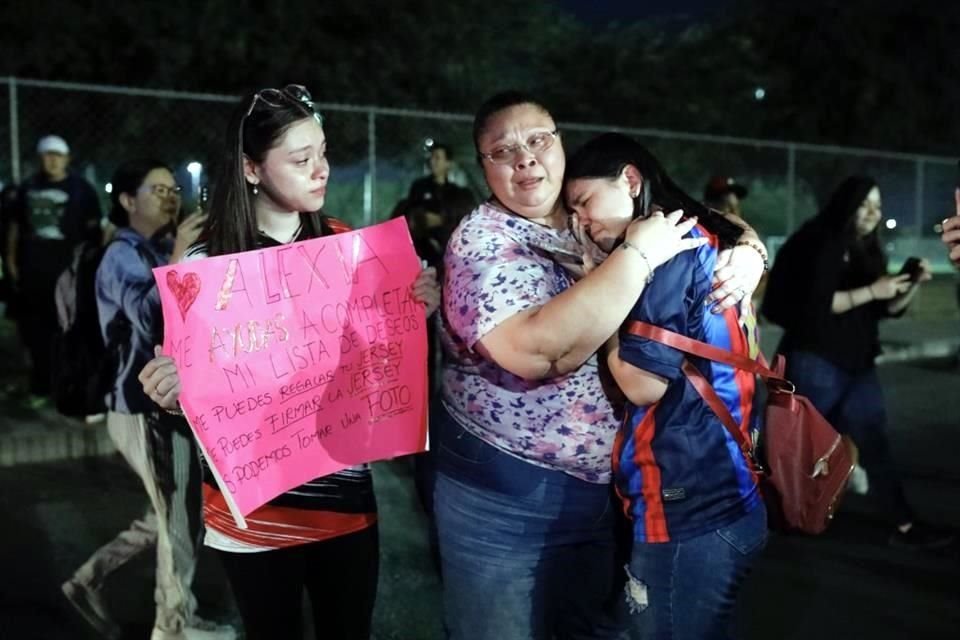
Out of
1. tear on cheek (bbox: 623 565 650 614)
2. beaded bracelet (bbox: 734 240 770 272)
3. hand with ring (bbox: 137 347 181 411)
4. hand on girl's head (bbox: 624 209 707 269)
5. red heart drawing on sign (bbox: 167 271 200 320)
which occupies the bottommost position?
tear on cheek (bbox: 623 565 650 614)

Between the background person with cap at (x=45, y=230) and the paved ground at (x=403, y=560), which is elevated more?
the background person with cap at (x=45, y=230)

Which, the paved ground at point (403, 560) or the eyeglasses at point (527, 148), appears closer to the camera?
the eyeglasses at point (527, 148)

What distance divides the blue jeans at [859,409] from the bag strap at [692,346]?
323cm

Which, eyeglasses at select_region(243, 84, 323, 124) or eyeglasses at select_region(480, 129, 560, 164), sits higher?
eyeglasses at select_region(243, 84, 323, 124)

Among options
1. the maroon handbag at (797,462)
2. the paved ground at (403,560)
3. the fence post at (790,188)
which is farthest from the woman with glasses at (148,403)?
the fence post at (790,188)

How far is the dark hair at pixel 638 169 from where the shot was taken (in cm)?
224

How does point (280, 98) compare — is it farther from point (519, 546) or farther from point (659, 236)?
point (519, 546)

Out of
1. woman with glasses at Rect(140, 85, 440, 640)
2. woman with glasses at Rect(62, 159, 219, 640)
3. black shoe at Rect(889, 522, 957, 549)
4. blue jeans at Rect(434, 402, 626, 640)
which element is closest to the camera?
blue jeans at Rect(434, 402, 626, 640)

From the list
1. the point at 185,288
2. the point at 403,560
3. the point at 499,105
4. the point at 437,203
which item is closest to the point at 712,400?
the point at 499,105

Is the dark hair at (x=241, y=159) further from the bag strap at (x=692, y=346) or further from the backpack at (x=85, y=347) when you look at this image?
the backpack at (x=85, y=347)

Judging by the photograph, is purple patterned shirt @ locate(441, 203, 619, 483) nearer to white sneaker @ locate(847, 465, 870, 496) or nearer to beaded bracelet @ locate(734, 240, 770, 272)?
beaded bracelet @ locate(734, 240, 770, 272)

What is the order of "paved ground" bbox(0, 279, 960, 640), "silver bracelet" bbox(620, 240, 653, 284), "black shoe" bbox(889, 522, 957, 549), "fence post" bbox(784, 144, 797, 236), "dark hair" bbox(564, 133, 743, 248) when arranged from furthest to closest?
"fence post" bbox(784, 144, 797, 236) → "black shoe" bbox(889, 522, 957, 549) → "paved ground" bbox(0, 279, 960, 640) → "dark hair" bbox(564, 133, 743, 248) → "silver bracelet" bbox(620, 240, 653, 284)

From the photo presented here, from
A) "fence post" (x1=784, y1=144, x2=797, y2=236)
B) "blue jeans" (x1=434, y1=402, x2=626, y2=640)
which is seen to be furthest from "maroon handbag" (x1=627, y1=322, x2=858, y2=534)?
"fence post" (x1=784, y1=144, x2=797, y2=236)

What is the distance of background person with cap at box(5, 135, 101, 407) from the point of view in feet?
25.9
